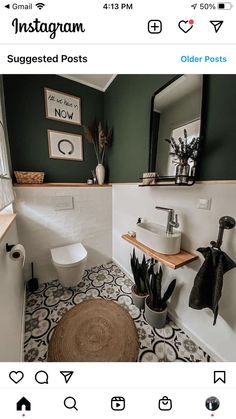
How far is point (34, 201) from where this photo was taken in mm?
1438

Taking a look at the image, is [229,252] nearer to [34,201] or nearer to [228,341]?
[228,341]

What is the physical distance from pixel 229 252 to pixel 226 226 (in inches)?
6.5

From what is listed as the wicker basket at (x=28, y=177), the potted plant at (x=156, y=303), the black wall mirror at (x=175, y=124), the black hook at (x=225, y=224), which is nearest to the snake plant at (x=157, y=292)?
the potted plant at (x=156, y=303)

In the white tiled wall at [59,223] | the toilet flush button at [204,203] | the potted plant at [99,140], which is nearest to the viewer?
the toilet flush button at [204,203]

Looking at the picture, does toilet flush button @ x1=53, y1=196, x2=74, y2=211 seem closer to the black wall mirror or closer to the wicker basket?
the wicker basket

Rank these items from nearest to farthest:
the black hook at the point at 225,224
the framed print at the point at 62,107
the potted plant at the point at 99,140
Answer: the black hook at the point at 225,224, the framed print at the point at 62,107, the potted plant at the point at 99,140

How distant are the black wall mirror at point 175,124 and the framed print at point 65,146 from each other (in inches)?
38.7

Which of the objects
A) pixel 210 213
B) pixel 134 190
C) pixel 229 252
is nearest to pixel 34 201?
pixel 134 190
